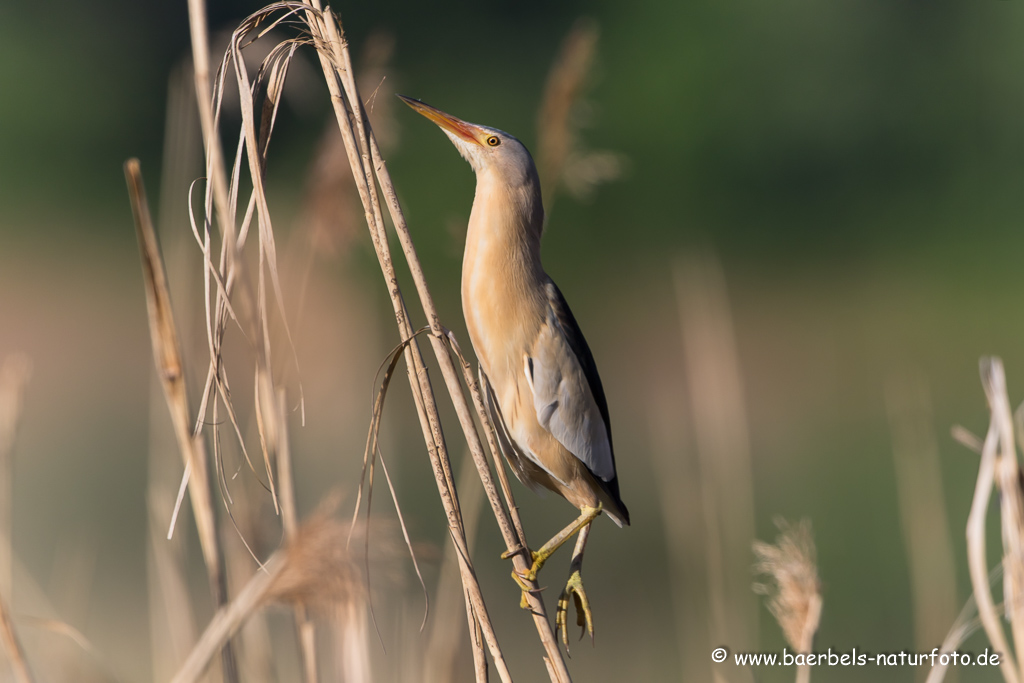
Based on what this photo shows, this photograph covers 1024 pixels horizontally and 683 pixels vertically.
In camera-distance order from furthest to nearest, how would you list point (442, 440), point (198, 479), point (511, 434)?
point (511, 434) < point (442, 440) < point (198, 479)

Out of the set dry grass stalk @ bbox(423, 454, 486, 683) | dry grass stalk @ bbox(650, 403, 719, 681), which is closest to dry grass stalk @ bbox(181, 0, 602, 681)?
dry grass stalk @ bbox(423, 454, 486, 683)

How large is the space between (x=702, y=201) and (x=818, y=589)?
8.97 metres

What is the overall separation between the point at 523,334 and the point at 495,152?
0.30m

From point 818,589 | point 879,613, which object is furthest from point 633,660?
point 818,589

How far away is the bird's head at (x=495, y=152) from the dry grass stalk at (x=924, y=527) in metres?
1.16

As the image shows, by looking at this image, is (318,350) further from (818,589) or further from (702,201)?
(702,201)

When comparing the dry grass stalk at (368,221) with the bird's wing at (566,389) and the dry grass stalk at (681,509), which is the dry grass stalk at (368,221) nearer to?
the bird's wing at (566,389)

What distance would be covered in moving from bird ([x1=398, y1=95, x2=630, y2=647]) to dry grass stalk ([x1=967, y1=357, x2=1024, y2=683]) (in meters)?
0.59

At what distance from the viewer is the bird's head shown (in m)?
1.50

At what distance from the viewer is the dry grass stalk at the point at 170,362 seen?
2.70 feet

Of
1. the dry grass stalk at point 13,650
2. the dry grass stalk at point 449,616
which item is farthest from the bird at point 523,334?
the dry grass stalk at point 13,650

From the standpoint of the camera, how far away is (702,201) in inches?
388

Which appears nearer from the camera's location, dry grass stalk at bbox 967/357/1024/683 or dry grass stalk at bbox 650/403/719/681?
dry grass stalk at bbox 967/357/1024/683

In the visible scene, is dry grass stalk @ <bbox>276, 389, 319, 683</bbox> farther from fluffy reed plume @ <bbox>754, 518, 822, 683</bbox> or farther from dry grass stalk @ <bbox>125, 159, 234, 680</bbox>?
fluffy reed plume @ <bbox>754, 518, 822, 683</bbox>
